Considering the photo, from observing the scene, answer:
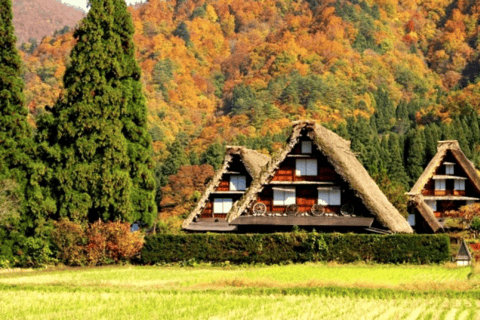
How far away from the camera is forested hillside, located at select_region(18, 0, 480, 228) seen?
342 feet

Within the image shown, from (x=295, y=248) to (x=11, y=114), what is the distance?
18.1m

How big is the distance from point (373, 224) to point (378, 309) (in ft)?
67.9

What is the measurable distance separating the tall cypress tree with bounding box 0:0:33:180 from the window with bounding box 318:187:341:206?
1714cm

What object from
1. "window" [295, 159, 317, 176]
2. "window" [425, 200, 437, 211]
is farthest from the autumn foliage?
"window" [425, 200, 437, 211]

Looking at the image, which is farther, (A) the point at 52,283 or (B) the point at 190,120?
(B) the point at 190,120

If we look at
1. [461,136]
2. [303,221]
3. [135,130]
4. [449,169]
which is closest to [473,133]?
[461,136]

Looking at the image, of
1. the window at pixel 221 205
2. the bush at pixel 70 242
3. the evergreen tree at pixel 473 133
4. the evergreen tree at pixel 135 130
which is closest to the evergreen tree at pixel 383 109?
the evergreen tree at pixel 473 133

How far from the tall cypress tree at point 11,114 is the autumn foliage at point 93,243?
4.22 m

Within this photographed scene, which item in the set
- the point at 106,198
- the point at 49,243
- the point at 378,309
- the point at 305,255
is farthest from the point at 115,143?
the point at 378,309

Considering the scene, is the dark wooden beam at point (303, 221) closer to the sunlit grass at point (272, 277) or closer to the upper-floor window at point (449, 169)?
the sunlit grass at point (272, 277)

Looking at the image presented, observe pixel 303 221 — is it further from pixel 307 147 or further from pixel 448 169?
pixel 448 169

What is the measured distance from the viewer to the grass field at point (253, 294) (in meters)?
20.0

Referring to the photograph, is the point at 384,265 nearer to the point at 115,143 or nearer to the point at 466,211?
the point at 115,143

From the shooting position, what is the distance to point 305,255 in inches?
1513
